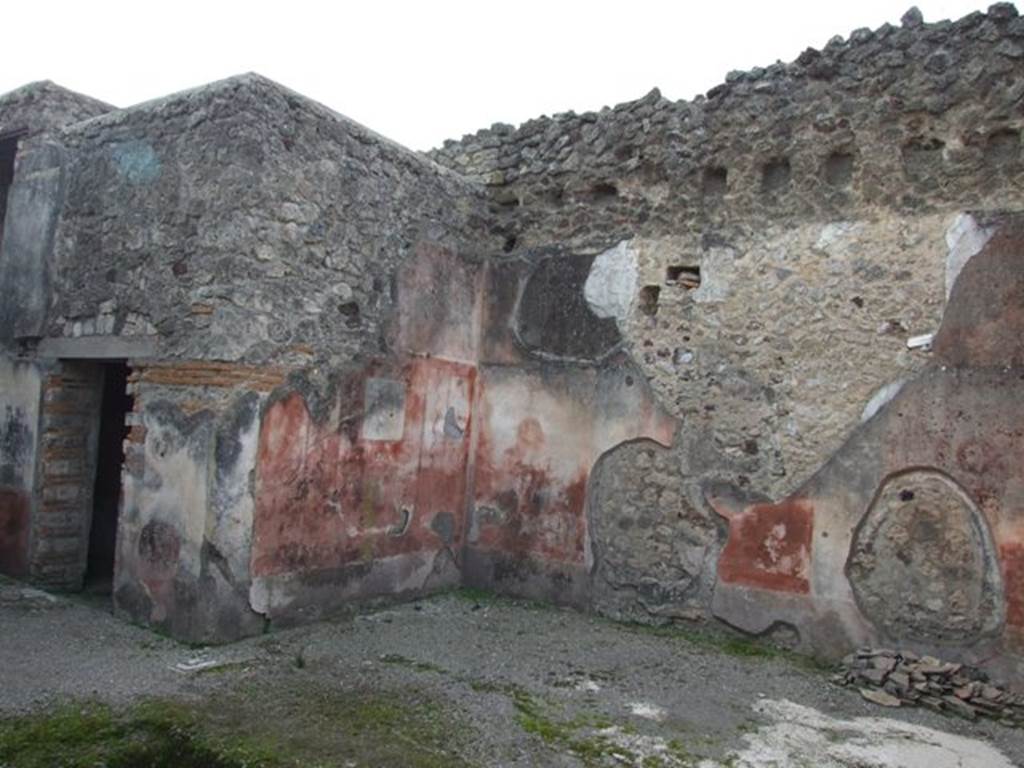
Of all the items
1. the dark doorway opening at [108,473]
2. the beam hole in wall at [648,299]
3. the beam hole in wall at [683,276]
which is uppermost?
the beam hole in wall at [683,276]

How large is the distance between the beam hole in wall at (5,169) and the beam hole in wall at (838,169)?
217 inches

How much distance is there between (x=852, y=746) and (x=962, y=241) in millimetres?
2640

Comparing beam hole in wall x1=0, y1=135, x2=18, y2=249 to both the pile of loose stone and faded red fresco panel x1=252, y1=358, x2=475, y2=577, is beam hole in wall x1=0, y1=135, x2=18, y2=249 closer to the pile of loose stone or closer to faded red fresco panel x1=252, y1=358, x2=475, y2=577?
faded red fresco panel x1=252, y1=358, x2=475, y2=577

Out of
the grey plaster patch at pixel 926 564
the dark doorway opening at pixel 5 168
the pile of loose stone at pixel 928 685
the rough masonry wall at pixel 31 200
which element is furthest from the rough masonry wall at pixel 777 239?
the dark doorway opening at pixel 5 168

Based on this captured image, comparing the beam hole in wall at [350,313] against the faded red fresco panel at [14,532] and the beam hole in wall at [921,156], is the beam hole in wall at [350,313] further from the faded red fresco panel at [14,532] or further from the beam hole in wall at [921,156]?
the beam hole in wall at [921,156]

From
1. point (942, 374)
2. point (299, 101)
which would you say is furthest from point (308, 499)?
point (942, 374)

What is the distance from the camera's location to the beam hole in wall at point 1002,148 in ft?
14.4

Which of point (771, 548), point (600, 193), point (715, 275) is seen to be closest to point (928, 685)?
point (771, 548)

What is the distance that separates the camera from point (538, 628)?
16.6ft

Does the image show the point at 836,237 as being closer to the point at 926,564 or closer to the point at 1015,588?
the point at 926,564

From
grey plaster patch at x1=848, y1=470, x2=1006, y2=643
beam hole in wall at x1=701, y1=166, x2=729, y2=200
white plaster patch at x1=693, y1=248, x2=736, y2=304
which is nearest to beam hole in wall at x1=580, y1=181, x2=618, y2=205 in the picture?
beam hole in wall at x1=701, y1=166, x2=729, y2=200

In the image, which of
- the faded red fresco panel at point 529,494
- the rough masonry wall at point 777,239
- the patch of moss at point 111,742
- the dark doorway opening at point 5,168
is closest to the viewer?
the patch of moss at point 111,742

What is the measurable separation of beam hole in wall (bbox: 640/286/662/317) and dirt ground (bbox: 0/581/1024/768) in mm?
2065

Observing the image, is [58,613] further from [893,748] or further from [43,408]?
[893,748]
